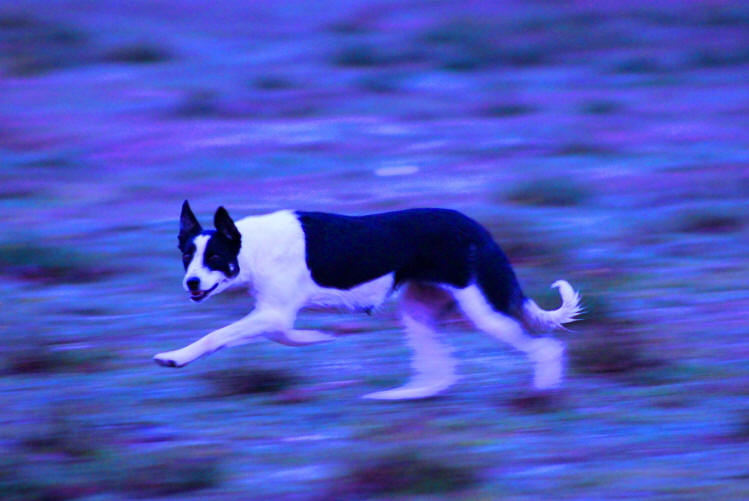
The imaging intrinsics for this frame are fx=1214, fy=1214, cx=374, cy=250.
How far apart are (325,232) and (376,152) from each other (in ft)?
22.9

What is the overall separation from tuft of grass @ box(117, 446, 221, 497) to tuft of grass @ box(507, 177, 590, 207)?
233 inches

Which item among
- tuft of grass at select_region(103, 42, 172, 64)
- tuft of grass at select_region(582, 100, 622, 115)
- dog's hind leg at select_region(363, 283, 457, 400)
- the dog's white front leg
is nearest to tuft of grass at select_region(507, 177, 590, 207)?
tuft of grass at select_region(582, 100, 622, 115)

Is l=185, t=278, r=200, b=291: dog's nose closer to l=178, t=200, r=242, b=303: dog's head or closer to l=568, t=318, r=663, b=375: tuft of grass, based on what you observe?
l=178, t=200, r=242, b=303: dog's head

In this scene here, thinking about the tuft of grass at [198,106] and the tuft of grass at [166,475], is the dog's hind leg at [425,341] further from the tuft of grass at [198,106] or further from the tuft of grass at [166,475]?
the tuft of grass at [198,106]

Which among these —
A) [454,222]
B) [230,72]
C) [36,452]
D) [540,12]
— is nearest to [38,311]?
[36,452]

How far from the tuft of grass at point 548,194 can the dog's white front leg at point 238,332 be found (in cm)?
529

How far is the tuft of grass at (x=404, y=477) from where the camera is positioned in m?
5.10

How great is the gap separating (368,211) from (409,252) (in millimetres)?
4461

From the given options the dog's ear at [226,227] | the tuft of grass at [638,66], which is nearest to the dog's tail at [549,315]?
the dog's ear at [226,227]

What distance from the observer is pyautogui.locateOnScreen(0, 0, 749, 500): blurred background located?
5508mm

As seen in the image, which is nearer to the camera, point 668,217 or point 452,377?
point 452,377

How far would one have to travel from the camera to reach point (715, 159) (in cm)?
1245

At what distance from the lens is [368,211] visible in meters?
10.5

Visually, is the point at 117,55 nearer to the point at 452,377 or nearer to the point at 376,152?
the point at 376,152
